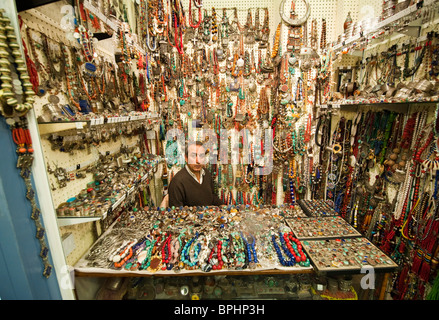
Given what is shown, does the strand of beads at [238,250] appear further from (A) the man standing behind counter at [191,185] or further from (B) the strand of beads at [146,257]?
(A) the man standing behind counter at [191,185]

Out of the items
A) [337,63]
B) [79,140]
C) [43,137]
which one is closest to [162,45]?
[79,140]

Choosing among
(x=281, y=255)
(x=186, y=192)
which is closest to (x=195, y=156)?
(x=186, y=192)

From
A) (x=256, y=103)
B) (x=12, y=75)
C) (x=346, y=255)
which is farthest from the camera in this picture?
(x=256, y=103)

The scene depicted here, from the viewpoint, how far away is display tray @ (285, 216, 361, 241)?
209 cm

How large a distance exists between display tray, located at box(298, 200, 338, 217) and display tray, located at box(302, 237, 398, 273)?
48cm

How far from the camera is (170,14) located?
324 centimetres

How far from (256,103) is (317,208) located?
201 centimetres

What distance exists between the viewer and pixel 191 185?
3107 millimetres

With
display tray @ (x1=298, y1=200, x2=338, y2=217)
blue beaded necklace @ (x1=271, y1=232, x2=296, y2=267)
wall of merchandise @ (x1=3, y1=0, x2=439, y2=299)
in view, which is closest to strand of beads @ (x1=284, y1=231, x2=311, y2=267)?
blue beaded necklace @ (x1=271, y1=232, x2=296, y2=267)

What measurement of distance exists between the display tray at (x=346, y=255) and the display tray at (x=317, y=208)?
0.48 metres

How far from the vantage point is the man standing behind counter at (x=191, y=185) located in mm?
3035

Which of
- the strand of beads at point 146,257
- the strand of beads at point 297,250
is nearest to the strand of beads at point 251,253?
the strand of beads at point 297,250

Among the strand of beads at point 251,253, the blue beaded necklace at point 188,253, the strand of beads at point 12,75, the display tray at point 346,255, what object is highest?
the strand of beads at point 12,75

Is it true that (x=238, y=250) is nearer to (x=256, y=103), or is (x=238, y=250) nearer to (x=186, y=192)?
(x=186, y=192)
